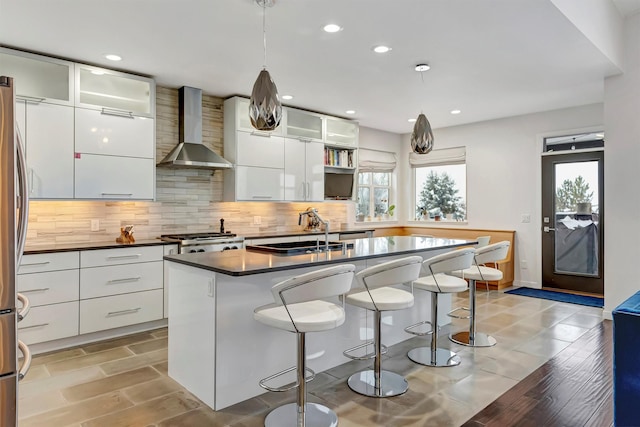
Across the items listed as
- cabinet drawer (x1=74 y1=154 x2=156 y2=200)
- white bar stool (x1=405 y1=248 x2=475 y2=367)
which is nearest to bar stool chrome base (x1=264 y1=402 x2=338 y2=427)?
white bar stool (x1=405 y1=248 x2=475 y2=367)

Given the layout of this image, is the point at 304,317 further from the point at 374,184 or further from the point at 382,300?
the point at 374,184

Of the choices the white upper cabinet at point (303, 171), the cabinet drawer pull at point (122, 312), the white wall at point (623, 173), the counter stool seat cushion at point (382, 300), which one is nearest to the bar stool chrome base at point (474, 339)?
the counter stool seat cushion at point (382, 300)

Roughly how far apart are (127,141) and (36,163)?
2.77 ft

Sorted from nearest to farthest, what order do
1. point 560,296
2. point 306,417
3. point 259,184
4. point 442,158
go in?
point 306,417 → point 259,184 → point 560,296 → point 442,158

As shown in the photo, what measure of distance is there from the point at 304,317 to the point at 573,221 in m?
5.29

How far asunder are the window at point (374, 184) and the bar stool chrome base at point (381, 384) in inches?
175

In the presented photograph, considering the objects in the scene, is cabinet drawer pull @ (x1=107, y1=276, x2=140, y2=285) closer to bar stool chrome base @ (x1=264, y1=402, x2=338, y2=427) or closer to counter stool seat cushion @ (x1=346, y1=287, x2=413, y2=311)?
bar stool chrome base @ (x1=264, y1=402, x2=338, y2=427)

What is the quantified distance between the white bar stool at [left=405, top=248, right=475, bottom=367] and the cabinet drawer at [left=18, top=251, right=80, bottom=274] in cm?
301

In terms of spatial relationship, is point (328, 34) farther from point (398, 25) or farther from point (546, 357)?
point (546, 357)

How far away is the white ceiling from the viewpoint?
292cm

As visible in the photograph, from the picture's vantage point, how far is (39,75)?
12.1 ft

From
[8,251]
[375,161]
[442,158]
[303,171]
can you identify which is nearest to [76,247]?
[8,251]

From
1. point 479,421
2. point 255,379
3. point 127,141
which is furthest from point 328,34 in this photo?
point 479,421

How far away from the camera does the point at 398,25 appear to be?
10.3 feet
